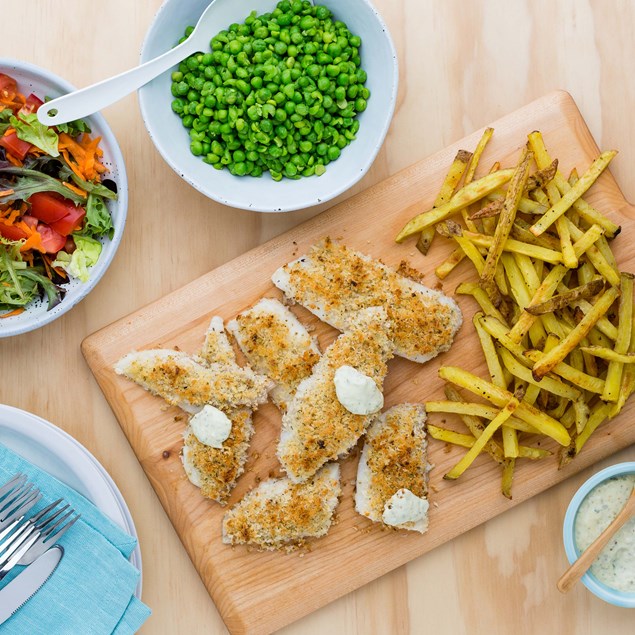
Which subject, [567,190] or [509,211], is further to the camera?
[567,190]

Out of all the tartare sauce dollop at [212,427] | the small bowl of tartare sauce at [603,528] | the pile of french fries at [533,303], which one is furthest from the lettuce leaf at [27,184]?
the small bowl of tartare sauce at [603,528]

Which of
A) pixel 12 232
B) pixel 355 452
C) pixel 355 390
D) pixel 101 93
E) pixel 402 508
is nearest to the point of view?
pixel 101 93

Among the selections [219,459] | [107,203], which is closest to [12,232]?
[107,203]

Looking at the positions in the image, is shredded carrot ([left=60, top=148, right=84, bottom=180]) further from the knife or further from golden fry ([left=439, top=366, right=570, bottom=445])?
golden fry ([left=439, top=366, right=570, bottom=445])

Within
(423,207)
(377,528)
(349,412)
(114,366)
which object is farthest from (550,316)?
(114,366)

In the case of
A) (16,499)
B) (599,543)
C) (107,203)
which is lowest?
(599,543)

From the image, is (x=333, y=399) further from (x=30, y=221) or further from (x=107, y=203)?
(x=30, y=221)

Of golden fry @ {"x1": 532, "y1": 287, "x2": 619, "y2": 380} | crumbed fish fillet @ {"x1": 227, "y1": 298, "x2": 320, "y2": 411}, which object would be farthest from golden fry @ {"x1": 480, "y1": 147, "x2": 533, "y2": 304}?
crumbed fish fillet @ {"x1": 227, "y1": 298, "x2": 320, "y2": 411}
